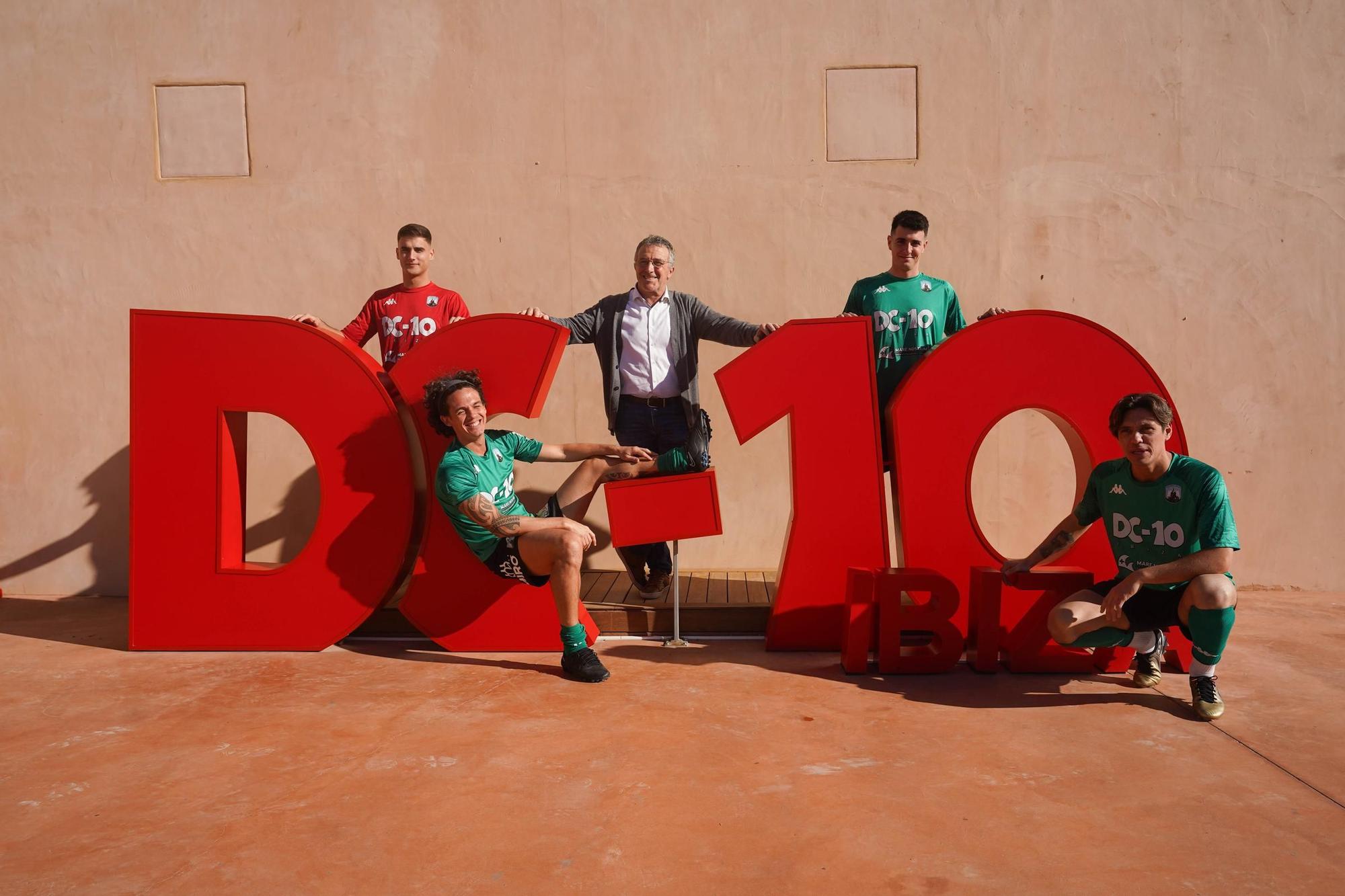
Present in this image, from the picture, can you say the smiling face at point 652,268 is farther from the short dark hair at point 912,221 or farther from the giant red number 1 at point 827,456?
the short dark hair at point 912,221

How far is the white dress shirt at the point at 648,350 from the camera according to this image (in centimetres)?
417

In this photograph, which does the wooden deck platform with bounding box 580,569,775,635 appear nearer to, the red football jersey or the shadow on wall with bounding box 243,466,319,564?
the red football jersey

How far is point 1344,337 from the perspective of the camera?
4.98 m

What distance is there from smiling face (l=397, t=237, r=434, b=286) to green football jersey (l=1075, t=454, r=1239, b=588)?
300cm

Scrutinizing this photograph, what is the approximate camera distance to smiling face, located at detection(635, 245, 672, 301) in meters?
4.11

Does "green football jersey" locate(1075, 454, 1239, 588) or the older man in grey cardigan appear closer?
"green football jersey" locate(1075, 454, 1239, 588)

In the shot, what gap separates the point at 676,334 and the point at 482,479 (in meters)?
1.08

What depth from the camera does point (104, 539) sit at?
5375 mm

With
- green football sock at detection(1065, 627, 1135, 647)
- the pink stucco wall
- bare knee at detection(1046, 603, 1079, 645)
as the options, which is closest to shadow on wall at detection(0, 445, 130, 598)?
the pink stucco wall

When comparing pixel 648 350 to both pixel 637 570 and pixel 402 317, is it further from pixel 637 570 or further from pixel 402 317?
pixel 402 317

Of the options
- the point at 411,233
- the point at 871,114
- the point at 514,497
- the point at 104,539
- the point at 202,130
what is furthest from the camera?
the point at 104,539

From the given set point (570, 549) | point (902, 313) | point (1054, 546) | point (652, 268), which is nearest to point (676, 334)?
point (652, 268)

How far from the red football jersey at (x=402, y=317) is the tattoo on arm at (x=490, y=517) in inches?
39.9

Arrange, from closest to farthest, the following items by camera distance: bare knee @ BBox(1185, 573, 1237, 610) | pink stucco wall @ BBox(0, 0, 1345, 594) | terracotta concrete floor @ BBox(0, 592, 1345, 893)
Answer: terracotta concrete floor @ BBox(0, 592, 1345, 893) → bare knee @ BBox(1185, 573, 1237, 610) → pink stucco wall @ BBox(0, 0, 1345, 594)
